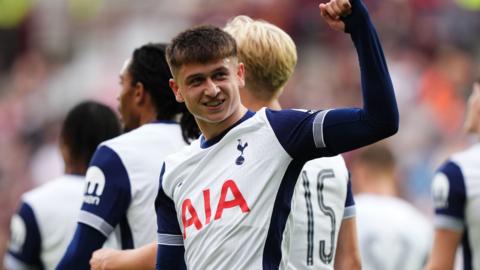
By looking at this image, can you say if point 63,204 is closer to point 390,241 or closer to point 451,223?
point 451,223

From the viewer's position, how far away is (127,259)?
5.57m

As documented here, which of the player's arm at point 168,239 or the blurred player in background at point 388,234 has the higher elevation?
the player's arm at point 168,239

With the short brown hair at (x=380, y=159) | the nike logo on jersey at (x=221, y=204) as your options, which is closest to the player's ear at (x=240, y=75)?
the nike logo on jersey at (x=221, y=204)

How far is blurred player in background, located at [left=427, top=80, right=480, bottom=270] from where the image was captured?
268 inches

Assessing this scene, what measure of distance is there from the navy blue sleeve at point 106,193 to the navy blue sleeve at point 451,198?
1.78 meters

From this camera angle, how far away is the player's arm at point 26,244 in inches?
278

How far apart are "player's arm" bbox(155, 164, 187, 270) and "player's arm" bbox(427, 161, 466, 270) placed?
211cm

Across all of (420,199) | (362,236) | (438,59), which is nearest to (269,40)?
(362,236)

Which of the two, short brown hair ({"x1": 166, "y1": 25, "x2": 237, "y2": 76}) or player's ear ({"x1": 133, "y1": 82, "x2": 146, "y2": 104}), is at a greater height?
short brown hair ({"x1": 166, "y1": 25, "x2": 237, "y2": 76})

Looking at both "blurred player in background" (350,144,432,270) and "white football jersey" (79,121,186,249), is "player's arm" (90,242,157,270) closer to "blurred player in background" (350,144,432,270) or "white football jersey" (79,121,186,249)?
"white football jersey" (79,121,186,249)

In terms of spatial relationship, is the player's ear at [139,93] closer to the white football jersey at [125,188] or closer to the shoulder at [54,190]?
the white football jersey at [125,188]

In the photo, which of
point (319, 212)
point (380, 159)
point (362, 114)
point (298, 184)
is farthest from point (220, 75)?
point (380, 159)

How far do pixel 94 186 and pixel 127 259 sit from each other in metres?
0.56

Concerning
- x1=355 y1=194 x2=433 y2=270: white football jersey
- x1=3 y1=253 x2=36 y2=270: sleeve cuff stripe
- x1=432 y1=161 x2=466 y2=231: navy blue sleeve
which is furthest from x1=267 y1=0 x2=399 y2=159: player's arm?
x1=355 y1=194 x2=433 y2=270: white football jersey
